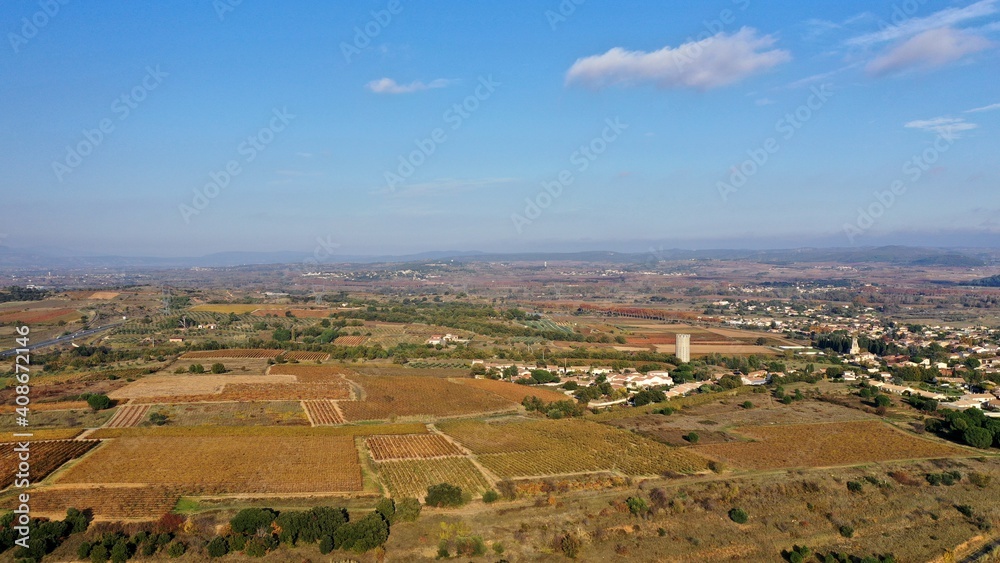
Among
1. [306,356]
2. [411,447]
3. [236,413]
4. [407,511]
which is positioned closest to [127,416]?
[236,413]

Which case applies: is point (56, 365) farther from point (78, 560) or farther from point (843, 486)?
point (843, 486)

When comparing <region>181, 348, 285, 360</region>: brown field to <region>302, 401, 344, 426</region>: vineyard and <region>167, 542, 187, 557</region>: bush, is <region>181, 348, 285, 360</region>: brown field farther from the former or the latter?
<region>167, 542, 187, 557</region>: bush

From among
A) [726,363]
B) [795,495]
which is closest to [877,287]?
[726,363]

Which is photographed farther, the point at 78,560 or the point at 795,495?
the point at 795,495

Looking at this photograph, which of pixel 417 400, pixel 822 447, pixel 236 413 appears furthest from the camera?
pixel 417 400

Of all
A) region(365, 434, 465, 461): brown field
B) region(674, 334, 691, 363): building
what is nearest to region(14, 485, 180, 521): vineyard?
region(365, 434, 465, 461): brown field

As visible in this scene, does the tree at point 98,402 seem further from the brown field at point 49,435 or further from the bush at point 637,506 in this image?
the bush at point 637,506

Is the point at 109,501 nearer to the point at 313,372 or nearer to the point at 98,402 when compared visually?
the point at 98,402
